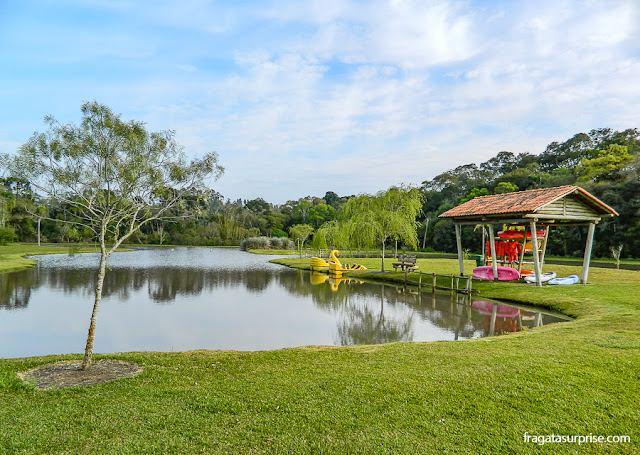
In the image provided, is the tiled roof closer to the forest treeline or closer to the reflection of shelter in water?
the reflection of shelter in water

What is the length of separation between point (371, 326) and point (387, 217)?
1391 cm

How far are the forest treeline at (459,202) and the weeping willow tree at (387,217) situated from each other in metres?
2.75

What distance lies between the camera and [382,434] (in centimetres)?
398

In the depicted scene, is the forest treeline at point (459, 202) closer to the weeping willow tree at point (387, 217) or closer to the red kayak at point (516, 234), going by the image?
the weeping willow tree at point (387, 217)

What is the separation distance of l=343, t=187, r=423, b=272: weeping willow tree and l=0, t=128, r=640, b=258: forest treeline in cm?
275

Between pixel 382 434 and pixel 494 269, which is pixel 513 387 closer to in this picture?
pixel 382 434

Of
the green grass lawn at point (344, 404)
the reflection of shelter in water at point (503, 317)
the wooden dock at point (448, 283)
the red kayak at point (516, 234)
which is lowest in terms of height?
the reflection of shelter in water at point (503, 317)

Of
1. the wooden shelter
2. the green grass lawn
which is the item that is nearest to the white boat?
the wooden shelter

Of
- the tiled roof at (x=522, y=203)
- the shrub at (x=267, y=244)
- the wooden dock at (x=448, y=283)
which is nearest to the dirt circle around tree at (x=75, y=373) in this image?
the wooden dock at (x=448, y=283)

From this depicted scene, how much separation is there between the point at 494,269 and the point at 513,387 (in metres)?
14.9

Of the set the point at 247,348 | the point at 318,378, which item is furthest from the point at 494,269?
the point at 318,378

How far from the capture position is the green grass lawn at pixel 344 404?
3850 mm

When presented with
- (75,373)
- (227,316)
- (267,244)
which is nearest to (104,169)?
(75,373)

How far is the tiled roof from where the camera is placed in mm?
16062
